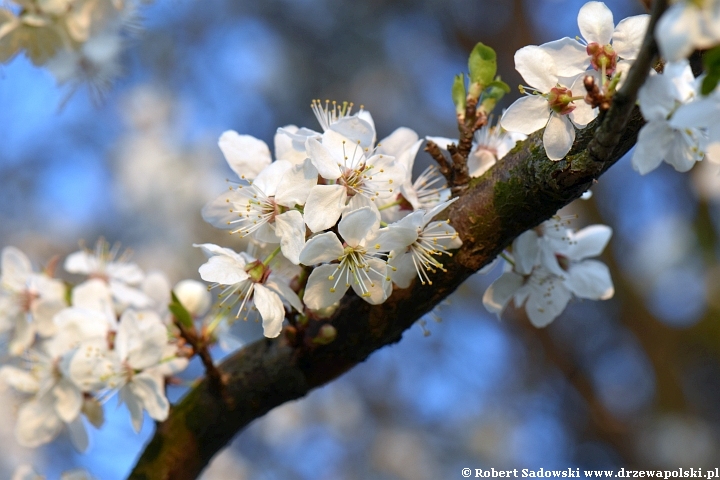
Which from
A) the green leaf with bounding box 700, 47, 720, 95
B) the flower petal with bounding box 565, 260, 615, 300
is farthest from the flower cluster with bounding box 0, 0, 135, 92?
the green leaf with bounding box 700, 47, 720, 95

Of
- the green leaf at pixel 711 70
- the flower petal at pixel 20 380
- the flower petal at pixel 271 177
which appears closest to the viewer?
the green leaf at pixel 711 70

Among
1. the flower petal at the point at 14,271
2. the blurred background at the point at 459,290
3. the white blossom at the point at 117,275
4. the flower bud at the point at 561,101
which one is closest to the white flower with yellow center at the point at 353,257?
the flower bud at the point at 561,101

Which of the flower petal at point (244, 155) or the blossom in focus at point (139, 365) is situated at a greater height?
the flower petal at point (244, 155)

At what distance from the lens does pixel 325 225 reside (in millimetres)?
813

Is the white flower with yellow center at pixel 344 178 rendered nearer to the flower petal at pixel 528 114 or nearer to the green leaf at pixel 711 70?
the flower petal at pixel 528 114

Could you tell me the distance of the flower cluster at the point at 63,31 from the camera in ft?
4.44

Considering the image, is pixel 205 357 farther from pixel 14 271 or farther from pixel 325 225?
pixel 14 271

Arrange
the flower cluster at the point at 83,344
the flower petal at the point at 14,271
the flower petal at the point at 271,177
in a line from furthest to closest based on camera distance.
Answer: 1. the flower petal at the point at 14,271
2. the flower cluster at the point at 83,344
3. the flower petal at the point at 271,177

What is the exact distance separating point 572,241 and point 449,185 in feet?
0.81

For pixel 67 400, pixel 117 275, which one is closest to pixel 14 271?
pixel 117 275

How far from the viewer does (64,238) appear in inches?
199

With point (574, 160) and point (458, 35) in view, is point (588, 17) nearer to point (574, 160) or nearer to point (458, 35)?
point (574, 160)

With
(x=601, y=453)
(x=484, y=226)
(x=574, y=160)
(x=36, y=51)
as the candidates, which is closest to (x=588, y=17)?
(x=574, y=160)

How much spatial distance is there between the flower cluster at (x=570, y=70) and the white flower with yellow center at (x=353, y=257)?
0.71ft
